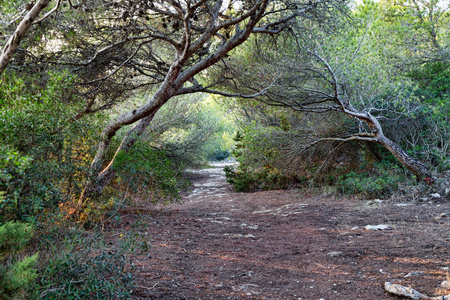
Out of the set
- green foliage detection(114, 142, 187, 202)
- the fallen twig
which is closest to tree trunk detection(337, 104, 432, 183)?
green foliage detection(114, 142, 187, 202)

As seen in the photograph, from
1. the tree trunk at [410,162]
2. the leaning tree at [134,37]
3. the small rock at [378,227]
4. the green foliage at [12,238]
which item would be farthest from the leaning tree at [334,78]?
the green foliage at [12,238]

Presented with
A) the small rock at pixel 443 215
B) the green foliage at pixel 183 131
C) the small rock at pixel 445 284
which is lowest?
the small rock at pixel 445 284

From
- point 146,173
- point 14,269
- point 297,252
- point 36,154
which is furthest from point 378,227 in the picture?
point 14,269

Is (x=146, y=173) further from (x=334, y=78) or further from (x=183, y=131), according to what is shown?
(x=183, y=131)

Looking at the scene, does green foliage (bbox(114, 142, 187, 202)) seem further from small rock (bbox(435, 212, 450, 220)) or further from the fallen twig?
small rock (bbox(435, 212, 450, 220))

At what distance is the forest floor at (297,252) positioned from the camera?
11.2 ft

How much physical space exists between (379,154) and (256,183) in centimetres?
471

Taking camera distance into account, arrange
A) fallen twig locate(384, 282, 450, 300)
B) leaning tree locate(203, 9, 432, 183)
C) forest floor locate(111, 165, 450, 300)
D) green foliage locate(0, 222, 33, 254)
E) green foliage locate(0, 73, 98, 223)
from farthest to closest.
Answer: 1. leaning tree locate(203, 9, 432, 183)
2. forest floor locate(111, 165, 450, 300)
3. fallen twig locate(384, 282, 450, 300)
4. green foliage locate(0, 73, 98, 223)
5. green foliage locate(0, 222, 33, 254)

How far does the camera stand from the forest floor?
3426 mm

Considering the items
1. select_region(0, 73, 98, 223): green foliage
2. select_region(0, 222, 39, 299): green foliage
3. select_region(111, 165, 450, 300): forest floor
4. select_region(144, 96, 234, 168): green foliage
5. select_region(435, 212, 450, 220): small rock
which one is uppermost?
select_region(144, 96, 234, 168): green foliage

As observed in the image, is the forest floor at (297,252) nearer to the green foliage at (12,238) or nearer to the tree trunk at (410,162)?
the tree trunk at (410,162)

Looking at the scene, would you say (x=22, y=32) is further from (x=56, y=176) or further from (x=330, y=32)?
(x=330, y=32)

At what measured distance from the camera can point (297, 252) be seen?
4910 mm

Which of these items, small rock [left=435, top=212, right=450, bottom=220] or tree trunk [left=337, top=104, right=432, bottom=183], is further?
tree trunk [left=337, top=104, right=432, bottom=183]
